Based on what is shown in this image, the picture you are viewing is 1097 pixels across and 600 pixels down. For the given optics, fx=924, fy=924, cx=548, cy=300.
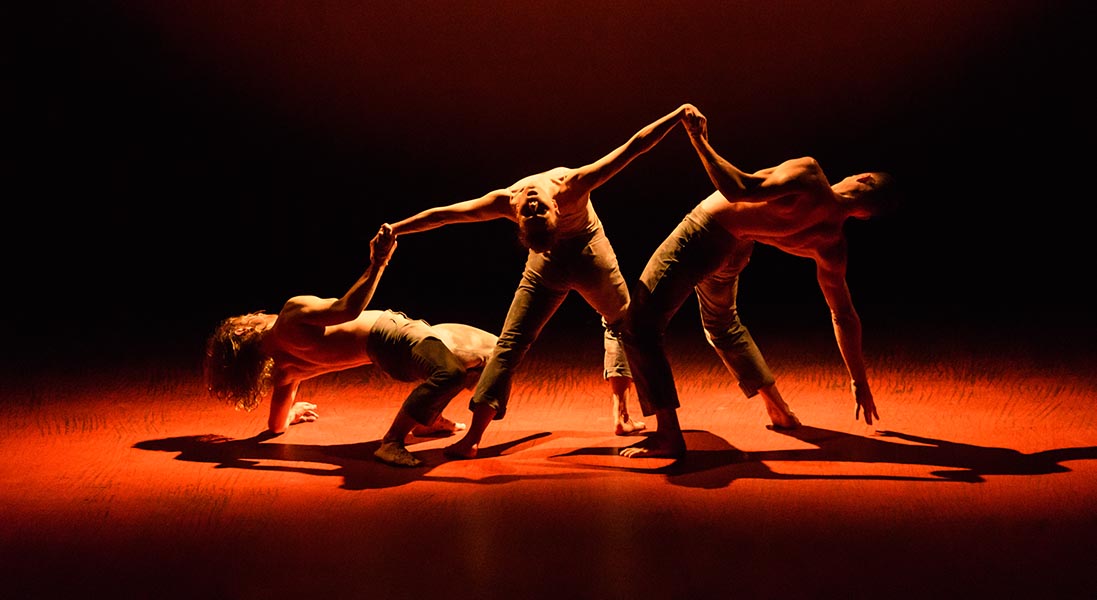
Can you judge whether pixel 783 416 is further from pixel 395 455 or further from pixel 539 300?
pixel 395 455

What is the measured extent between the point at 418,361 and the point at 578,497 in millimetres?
946

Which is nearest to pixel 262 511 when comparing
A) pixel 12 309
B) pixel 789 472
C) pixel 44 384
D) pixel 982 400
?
pixel 789 472

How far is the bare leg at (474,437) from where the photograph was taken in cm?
361

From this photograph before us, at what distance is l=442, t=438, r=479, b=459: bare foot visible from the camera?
11.9 feet

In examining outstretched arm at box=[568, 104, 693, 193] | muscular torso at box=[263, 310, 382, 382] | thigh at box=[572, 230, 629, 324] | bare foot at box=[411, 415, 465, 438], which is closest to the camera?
outstretched arm at box=[568, 104, 693, 193]

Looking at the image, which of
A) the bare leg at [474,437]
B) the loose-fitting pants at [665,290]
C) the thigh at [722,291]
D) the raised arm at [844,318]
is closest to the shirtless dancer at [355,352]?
the bare leg at [474,437]

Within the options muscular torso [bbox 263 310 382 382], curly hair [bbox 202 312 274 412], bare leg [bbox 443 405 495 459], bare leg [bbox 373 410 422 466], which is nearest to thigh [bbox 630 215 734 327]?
bare leg [bbox 443 405 495 459]

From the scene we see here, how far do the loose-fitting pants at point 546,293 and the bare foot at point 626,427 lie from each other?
1.61 feet

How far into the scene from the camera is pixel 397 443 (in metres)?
3.59

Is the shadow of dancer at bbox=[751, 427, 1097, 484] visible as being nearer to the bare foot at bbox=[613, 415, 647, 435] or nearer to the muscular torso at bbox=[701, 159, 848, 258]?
the bare foot at bbox=[613, 415, 647, 435]

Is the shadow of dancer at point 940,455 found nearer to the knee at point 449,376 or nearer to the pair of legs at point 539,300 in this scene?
the pair of legs at point 539,300

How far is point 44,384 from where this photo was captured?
497 centimetres

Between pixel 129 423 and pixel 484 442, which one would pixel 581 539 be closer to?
pixel 484 442

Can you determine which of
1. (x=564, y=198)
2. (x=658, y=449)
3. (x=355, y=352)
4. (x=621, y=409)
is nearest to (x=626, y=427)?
→ (x=621, y=409)
